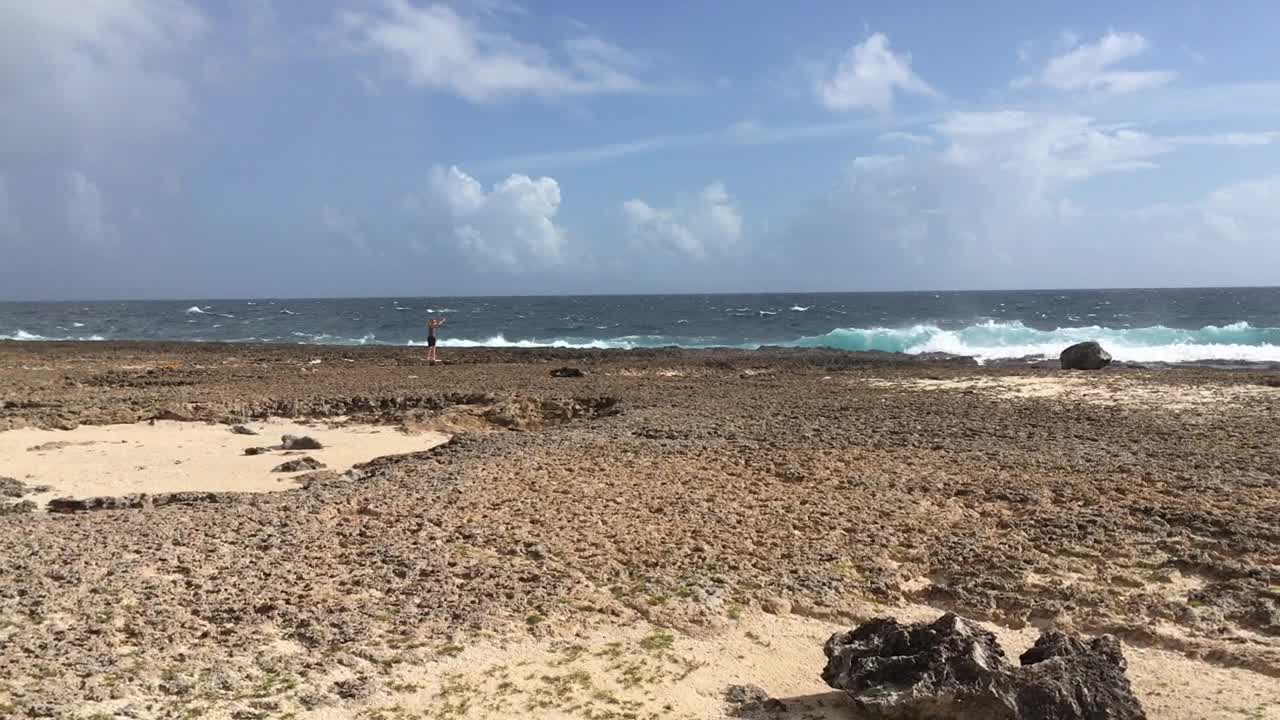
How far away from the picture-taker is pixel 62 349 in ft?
115

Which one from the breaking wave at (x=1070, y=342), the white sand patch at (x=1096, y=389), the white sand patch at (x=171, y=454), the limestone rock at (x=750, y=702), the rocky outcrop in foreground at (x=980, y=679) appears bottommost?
the limestone rock at (x=750, y=702)

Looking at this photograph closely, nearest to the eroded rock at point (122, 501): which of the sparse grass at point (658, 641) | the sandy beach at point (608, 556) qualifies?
the sandy beach at point (608, 556)

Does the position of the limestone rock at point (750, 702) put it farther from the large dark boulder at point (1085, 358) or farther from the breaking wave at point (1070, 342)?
the breaking wave at point (1070, 342)

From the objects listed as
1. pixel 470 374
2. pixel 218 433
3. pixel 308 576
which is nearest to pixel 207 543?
pixel 308 576

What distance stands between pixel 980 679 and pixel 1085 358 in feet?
80.2

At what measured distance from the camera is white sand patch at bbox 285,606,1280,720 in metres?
4.68

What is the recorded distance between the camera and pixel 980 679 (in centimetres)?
430

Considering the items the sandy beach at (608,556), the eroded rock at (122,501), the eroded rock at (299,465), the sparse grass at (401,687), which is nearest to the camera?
the sparse grass at (401,687)

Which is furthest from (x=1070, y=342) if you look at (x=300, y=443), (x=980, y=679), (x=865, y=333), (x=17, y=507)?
(x=17, y=507)

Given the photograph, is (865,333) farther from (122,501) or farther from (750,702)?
(750,702)

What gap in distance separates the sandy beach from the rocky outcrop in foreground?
37 cm

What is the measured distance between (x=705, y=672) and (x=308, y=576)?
3235 millimetres

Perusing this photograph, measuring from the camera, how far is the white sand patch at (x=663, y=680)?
4.68 m

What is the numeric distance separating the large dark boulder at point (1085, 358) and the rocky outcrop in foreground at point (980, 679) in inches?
928
